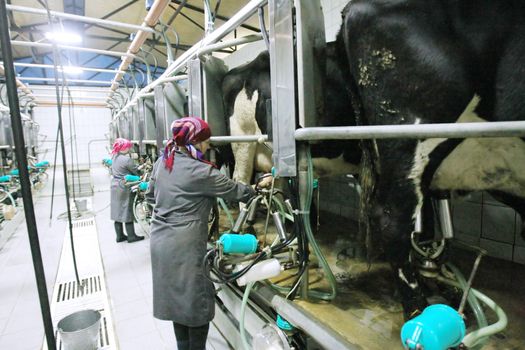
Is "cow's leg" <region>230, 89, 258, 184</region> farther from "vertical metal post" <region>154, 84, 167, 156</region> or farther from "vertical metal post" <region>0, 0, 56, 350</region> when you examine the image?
"vertical metal post" <region>0, 0, 56, 350</region>

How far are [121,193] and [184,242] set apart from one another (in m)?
2.95

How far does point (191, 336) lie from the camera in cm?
172

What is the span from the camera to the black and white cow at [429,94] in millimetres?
1129

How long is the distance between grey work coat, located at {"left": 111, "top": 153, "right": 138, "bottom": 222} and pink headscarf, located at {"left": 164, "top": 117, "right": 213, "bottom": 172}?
2765 mm

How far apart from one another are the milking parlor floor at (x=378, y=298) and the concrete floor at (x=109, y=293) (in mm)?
940

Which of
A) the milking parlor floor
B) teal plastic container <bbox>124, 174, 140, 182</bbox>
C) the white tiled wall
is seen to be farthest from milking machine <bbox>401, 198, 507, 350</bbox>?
teal plastic container <bbox>124, 174, 140, 182</bbox>

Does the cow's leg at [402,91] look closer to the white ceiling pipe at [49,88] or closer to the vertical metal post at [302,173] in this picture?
the vertical metal post at [302,173]

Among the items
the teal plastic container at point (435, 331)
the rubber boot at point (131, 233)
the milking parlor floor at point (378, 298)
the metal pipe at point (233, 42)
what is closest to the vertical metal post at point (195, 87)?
the metal pipe at point (233, 42)

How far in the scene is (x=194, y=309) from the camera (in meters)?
1.66

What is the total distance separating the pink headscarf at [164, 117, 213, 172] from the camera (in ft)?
5.75

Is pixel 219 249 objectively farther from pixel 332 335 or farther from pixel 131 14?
pixel 131 14

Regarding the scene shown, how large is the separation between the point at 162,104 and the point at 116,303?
2104mm

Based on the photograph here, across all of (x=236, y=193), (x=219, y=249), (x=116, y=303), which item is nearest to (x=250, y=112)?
(x=236, y=193)

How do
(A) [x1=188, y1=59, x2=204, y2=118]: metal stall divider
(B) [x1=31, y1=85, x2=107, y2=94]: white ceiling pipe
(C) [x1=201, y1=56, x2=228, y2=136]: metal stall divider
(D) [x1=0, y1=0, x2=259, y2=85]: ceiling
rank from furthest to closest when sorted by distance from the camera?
(B) [x1=31, y1=85, x2=107, y2=94]: white ceiling pipe → (D) [x1=0, y1=0, x2=259, y2=85]: ceiling → (C) [x1=201, y1=56, x2=228, y2=136]: metal stall divider → (A) [x1=188, y1=59, x2=204, y2=118]: metal stall divider
